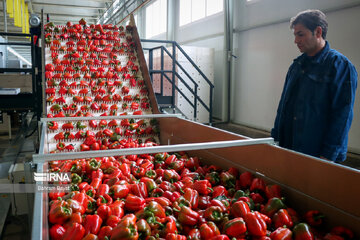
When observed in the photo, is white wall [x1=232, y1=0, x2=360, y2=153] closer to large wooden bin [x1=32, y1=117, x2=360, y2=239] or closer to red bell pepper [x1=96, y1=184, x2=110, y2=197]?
large wooden bin [x1=32, y1=117, x2=360, y2=239]

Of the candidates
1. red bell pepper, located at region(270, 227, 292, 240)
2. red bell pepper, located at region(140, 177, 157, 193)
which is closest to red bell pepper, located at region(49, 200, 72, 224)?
red bell pepper, located at region(140, 177, 157, 193)

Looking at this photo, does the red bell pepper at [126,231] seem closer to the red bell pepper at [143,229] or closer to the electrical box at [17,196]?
the red bell pepper at [143,229]

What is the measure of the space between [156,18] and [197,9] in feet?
12.2

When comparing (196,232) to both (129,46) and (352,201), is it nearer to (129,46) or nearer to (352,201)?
(352,201)

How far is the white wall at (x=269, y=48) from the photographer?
185 inches

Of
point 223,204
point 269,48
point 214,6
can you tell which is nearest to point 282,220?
point 223,204

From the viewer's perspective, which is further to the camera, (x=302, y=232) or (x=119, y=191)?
(x=119, y=191)

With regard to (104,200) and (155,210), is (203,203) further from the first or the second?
(104,200)

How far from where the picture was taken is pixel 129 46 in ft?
16.3

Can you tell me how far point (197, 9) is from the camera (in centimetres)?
930

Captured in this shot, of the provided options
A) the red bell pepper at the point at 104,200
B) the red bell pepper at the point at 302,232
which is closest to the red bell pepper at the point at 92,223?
the red bell pepper at the point at 104,200

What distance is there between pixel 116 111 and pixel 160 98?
70.6 inches

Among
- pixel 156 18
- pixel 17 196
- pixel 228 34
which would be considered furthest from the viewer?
pixel 156 18

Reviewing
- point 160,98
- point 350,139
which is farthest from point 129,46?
point 350,139
